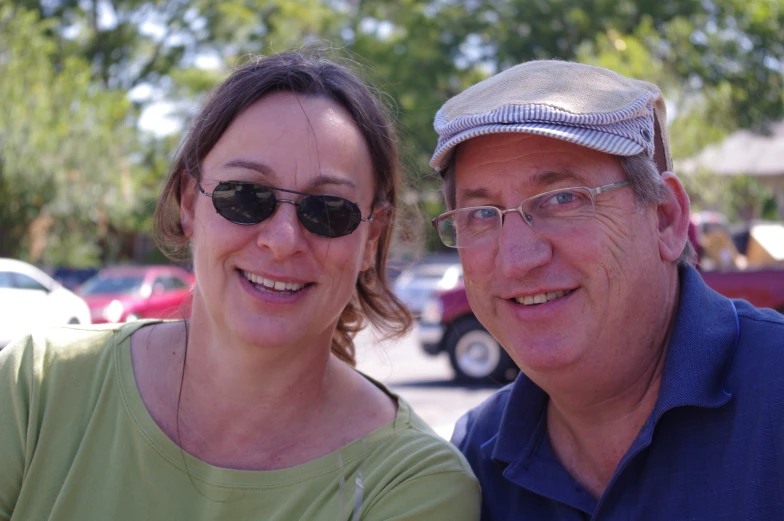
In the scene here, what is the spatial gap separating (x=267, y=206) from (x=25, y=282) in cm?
1212

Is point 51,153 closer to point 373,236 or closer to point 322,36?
point 322,36

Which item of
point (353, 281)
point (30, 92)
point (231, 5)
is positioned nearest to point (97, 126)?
point (30, 92)

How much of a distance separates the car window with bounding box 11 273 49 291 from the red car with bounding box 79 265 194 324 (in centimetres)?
193

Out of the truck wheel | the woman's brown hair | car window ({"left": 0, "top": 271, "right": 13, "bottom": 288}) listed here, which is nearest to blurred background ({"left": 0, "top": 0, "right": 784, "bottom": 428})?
car window ({"left": 0, "top": 271, "right": 13, "bottom": 288})

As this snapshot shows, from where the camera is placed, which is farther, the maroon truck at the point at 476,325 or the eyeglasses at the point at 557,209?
the maroon truck at the point at 476,325

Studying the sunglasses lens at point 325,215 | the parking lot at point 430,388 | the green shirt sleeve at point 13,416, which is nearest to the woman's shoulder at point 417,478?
the sunglasses lens at point 325,215

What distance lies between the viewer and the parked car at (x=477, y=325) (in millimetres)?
10266

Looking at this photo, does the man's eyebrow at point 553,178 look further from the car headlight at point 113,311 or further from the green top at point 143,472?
the car headlight at point 113,311

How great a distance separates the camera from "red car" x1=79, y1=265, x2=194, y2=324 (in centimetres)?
1566

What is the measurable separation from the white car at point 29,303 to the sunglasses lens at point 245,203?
34.5ft

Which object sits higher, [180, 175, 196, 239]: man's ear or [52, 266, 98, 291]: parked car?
[180, 175, 196, 239]: man's ear

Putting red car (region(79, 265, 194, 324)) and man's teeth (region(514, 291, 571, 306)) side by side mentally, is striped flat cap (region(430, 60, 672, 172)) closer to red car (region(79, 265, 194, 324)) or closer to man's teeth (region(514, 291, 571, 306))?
man's teeth (region(514, 291, 571, 306))

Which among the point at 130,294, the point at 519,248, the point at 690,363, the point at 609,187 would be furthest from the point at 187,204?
the point at 130,294

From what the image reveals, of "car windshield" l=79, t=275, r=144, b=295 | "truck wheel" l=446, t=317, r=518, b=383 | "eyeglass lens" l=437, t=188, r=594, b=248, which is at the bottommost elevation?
"car windshield" l=79, t=275, r=144, b=295
